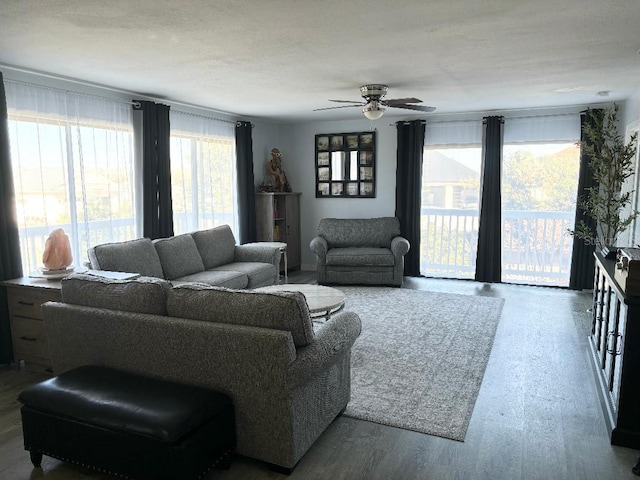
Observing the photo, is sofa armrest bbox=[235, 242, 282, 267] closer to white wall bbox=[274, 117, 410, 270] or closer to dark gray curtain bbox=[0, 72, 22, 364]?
white wall bbox=[274, 117, 410, 270]

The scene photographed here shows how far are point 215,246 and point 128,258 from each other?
4.47 feet

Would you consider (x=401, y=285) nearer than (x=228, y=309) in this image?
No

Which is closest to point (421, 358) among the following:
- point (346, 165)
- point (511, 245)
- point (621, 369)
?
point (621, 369)

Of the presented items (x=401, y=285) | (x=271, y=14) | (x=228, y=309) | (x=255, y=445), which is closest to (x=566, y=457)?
(x=255, y=445)

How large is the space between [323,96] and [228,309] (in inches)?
133

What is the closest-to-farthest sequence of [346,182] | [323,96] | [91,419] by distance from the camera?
[91,419], [323,96], [346,182]

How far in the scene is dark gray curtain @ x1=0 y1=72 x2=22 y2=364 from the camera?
3543 mm

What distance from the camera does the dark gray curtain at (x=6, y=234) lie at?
11.6 ft

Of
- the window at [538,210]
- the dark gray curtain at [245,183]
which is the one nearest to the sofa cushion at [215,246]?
the dark gray curtain at [245,183]

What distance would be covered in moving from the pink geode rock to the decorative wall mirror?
14.4ft

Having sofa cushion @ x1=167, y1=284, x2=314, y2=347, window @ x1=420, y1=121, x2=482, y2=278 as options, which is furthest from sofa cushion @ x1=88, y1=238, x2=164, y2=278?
window @ x1=420, y1=121, x2=482, y2=278

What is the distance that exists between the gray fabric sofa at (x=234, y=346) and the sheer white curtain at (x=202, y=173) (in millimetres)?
3046

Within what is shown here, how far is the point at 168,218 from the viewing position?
5.19 m

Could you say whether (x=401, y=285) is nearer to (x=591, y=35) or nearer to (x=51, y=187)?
(x=591, y=35)
